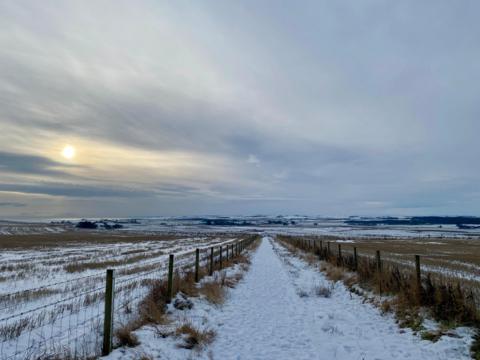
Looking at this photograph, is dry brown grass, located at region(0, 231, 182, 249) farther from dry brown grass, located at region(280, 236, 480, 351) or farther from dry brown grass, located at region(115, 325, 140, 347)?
dry brown grass, located at region(280, 236, 480, 351)

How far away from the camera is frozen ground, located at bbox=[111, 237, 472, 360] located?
693 centimetres

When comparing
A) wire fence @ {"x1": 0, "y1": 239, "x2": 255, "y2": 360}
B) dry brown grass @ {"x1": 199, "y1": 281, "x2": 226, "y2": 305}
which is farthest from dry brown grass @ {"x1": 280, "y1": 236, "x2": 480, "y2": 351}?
wire fence @ {"x1": 0, "y1": 239, "x2": 255, "y2": 360}

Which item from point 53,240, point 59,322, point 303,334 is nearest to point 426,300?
point 303,334

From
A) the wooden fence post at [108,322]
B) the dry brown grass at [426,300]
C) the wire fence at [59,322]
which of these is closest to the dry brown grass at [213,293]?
the wire fence at [59,322]

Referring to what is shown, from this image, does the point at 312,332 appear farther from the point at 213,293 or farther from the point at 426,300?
the point at 213,293

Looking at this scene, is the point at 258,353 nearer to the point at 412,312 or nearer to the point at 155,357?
the point at 155,357

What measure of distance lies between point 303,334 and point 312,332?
303mm

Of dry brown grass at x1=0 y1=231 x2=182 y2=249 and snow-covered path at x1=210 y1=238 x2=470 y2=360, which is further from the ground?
snow-covered path at x1=210 y1=238 x2=470 y2=360

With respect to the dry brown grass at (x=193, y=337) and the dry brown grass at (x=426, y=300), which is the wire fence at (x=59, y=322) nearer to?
the dry brown grass at (x=193, y=337)

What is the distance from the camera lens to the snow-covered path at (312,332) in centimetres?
702

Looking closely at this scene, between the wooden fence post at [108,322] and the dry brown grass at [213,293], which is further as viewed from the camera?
the dry brown grass at [213,293]

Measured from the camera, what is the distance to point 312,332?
8.62 metres

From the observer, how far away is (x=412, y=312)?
9.20 m

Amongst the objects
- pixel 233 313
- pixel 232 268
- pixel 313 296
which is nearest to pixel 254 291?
pixel 313 296
